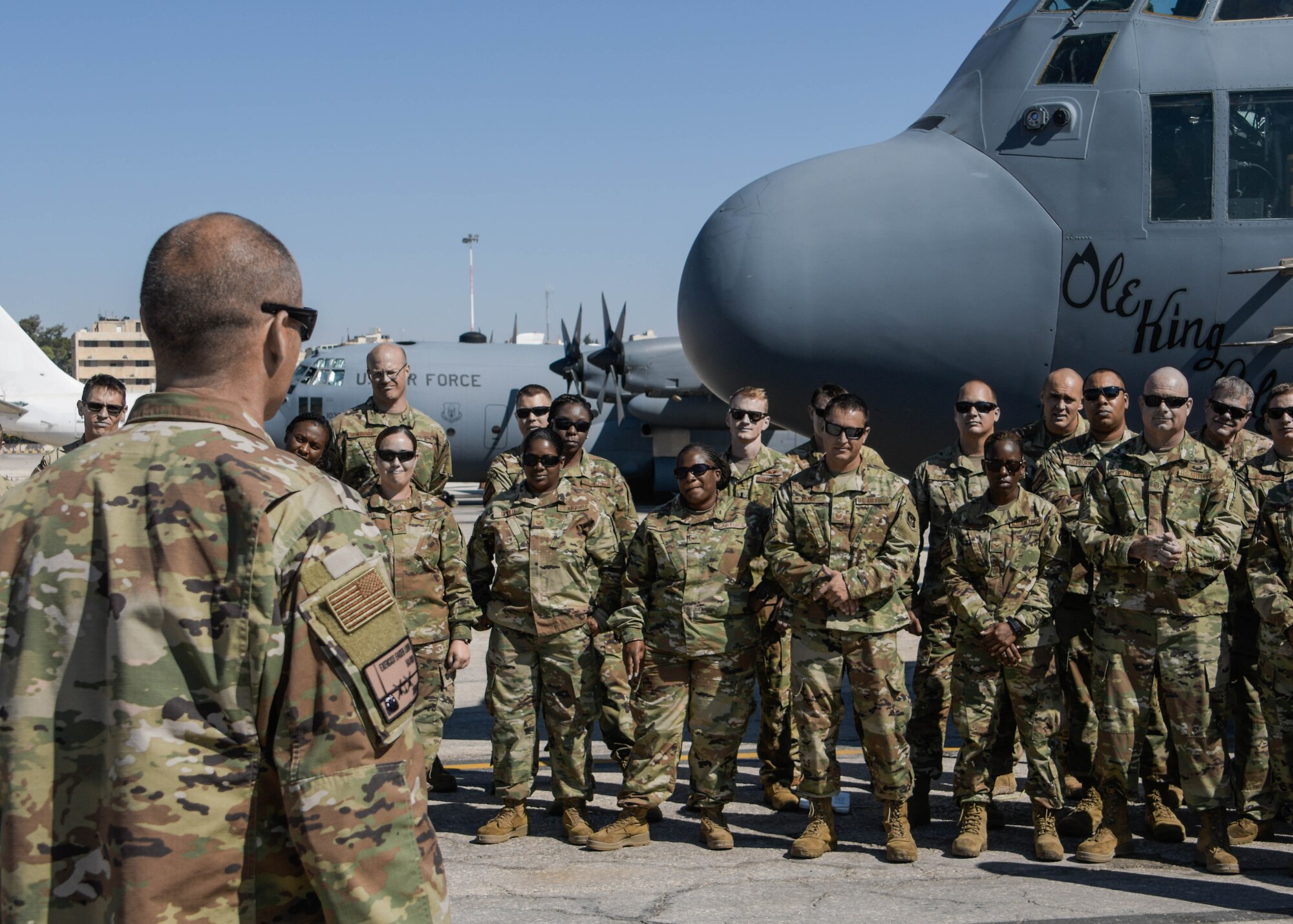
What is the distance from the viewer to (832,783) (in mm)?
5312

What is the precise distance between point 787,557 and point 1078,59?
117 inches

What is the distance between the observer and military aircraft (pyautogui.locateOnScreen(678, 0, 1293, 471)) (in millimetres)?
5957

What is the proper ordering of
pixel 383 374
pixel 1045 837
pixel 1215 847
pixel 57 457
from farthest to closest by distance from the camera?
pixel 383 374 → pixel 1045 837 → pixel 1215 847 → pixel 57 457

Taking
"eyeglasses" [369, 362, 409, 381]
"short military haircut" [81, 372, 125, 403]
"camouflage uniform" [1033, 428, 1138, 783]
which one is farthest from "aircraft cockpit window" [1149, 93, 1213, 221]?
"short military haircut" [81, 372, 125, 403]

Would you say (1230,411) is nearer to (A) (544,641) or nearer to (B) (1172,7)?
(B) (1172,7)

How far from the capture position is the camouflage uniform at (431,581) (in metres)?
5.90

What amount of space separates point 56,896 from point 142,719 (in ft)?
1.06

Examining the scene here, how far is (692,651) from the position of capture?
5477 millimetres

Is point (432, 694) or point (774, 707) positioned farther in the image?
point (774, 707)

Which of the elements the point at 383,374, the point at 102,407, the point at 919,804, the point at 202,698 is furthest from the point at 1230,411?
the point at 102,407

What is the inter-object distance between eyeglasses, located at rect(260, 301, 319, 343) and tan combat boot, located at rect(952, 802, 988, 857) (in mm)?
4195

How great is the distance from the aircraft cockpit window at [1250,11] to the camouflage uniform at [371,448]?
14.8 ft

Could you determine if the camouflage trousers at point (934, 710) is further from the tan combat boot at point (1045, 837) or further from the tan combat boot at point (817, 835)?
the tan combat boot at point (817, 835)

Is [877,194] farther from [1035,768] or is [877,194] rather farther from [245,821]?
[245,821]
